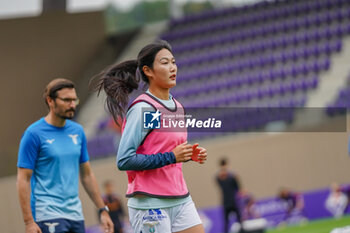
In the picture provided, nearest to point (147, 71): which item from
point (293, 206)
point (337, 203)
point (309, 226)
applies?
point (309, 226)

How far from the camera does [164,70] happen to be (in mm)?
4578

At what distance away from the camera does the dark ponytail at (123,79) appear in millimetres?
4645

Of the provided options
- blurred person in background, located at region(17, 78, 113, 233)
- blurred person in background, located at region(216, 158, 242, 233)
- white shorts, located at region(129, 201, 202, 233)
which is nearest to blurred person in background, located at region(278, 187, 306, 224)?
blurred person in background, located at region(216, 158, 242, 233)

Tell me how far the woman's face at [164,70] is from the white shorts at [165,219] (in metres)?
0.84

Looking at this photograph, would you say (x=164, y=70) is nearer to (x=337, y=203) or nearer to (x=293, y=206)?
(x=293, y=206)

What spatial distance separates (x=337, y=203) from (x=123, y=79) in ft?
42.1

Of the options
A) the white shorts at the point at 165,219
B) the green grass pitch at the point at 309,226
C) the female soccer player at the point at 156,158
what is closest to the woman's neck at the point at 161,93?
the female soccer player at the point at 156,158

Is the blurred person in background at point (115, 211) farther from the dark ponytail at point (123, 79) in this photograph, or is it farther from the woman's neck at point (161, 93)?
the woman's neck at point (161, 93)

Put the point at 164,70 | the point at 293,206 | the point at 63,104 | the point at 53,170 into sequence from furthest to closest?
the point at 293,206, the point at 63,104, the point at 53,170, the point at 164,70

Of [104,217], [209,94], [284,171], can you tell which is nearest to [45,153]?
[104,217]

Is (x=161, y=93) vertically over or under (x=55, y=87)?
under

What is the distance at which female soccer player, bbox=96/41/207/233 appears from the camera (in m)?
4.40

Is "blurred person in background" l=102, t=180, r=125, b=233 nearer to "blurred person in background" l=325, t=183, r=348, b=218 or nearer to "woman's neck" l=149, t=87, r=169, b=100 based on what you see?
"blurred person in background" l=325, t=183, r=348, b=218

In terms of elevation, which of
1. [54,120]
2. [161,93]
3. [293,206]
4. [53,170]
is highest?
[161,93]
